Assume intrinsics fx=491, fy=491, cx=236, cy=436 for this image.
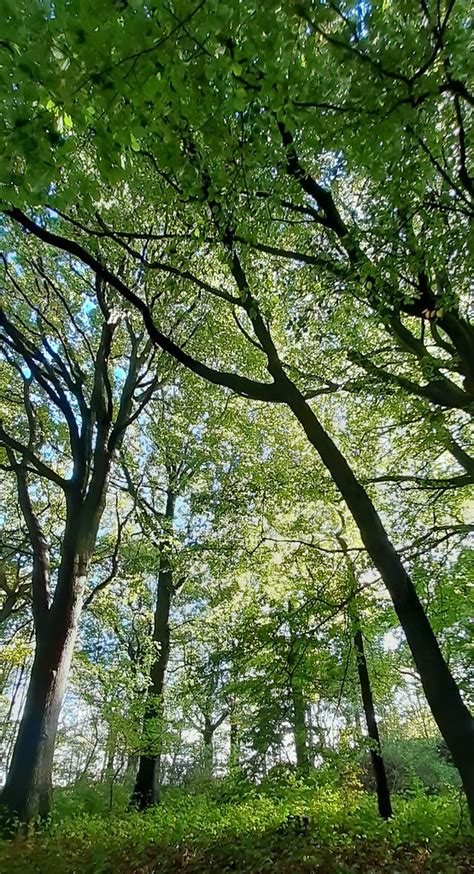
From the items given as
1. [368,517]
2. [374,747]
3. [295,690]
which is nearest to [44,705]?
[295,690]

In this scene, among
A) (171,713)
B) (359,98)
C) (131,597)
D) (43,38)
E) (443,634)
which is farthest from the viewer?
(171,713)

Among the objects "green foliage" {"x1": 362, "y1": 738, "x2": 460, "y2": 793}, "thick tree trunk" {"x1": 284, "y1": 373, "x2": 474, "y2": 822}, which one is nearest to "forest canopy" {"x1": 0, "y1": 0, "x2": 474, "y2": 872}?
"thick tree trunk" {"x1": 284, "y1": 373, "x2": 474, "y2": 822}

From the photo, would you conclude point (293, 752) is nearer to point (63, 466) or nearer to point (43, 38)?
point (63, 466)

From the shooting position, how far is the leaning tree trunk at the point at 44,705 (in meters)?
5.27

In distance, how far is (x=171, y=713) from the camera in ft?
50.4

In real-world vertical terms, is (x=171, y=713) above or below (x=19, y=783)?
above

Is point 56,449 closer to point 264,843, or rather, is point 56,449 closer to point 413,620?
point 264,843

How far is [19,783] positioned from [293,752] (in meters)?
4.74

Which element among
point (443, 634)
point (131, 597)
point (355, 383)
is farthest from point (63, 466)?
point (443, 634)

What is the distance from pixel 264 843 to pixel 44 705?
2.97 m

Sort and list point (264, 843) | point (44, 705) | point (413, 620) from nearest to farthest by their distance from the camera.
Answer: point (413, 620), point (264, 843), point (44, 705)

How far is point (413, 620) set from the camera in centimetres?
393

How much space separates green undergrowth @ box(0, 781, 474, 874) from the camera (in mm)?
3518

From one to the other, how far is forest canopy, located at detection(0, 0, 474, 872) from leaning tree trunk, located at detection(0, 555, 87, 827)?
0.11 feet
